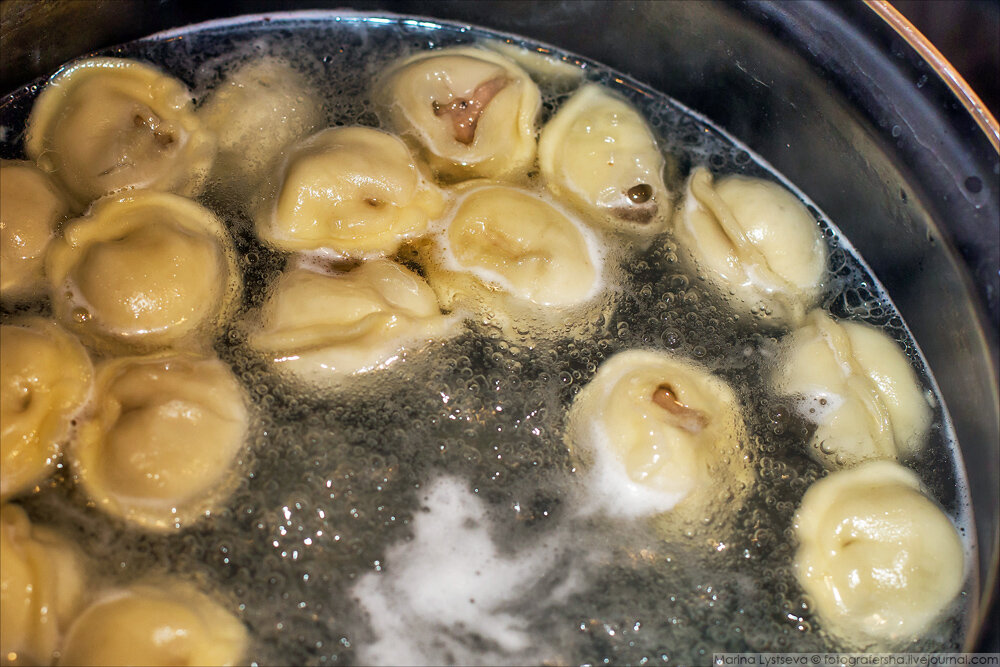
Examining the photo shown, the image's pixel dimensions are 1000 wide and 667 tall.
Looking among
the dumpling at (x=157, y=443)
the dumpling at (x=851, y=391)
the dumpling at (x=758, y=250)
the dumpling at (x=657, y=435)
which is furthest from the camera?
the dumpling at (x=758, y=250)

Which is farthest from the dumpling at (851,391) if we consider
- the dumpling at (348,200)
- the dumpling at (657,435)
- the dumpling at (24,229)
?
the dumpling at (24,229)

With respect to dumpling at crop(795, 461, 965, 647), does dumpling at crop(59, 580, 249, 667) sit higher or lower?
lower

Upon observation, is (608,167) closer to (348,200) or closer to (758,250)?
(758,250)

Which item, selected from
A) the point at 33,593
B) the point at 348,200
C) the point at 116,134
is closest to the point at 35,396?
the point at 33,593

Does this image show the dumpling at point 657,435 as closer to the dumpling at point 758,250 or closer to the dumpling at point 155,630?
the dumpling at point 758,250

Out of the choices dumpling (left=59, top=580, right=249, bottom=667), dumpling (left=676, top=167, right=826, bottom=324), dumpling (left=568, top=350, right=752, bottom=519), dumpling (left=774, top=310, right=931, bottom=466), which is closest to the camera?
dumpling (left=59, top=580, right=249, bottom=667)

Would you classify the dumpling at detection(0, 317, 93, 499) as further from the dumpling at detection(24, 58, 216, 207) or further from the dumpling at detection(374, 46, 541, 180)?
the dumpling at detection(374, 46, 541, 180)

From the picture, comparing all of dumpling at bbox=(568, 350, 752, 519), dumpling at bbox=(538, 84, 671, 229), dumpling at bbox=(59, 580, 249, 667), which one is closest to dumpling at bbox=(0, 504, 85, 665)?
dumpling at bbox=(59, 580, 249, 667)

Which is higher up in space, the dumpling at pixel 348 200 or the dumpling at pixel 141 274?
the dumpling at pixel 348 200
